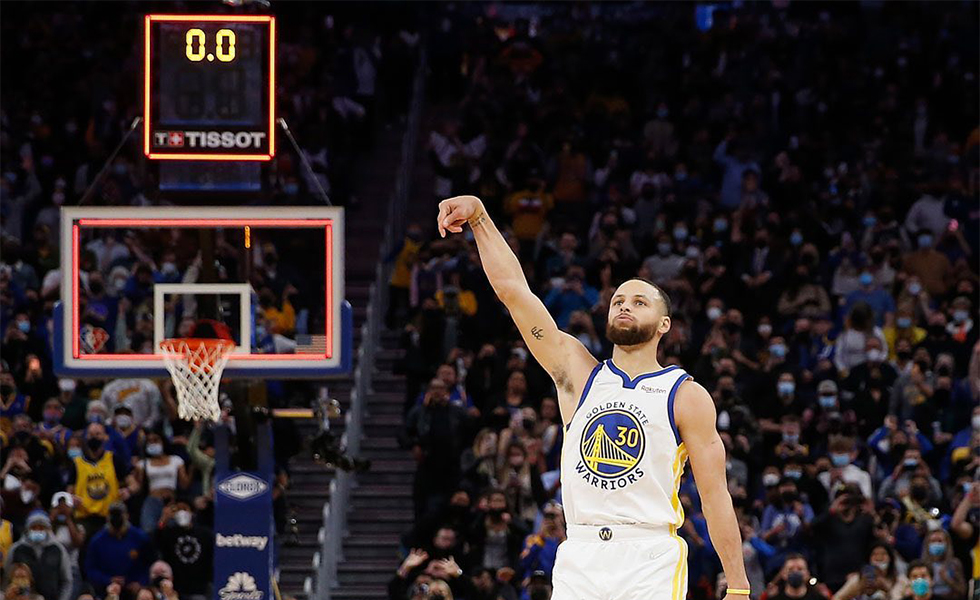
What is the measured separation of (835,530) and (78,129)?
12316 millimetres

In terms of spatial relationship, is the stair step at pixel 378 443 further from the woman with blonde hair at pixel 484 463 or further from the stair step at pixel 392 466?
the woman with blonde hair at pixel 484 463

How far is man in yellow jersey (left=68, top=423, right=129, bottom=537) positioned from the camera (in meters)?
18.2

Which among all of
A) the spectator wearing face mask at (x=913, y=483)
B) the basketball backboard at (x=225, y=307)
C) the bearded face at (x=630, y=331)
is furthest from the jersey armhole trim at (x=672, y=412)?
the spectator wearing face mask at (x=913, y=483)

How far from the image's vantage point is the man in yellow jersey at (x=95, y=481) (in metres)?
18.2

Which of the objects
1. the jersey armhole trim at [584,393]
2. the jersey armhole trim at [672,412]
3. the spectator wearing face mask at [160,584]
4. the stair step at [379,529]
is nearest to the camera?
the jersey armhole trim at [672,412]

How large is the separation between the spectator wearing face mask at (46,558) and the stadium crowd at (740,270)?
9.79ft

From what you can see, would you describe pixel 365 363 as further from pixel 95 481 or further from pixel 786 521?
pixel 786 521

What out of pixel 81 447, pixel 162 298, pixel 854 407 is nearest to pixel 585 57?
pixel 854 407

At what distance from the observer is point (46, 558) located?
56.9ft

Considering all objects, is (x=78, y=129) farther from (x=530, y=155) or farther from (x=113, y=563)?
(x=113, y=563)

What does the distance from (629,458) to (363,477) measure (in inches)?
503

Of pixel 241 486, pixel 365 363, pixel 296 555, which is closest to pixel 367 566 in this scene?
pixel 296 555

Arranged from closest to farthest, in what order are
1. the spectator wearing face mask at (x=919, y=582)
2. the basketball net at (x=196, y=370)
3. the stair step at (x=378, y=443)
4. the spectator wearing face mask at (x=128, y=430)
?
1. the basketball net at (x=196, y=370)
2. the spectator wearing face mask at (x=919, y=582)
3. the spectator wearing face mask at (x=128, y=430)
4. the stair step at (x=378, y=443)

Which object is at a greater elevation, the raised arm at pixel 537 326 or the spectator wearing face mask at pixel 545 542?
the raised arm at pixel 537 326
